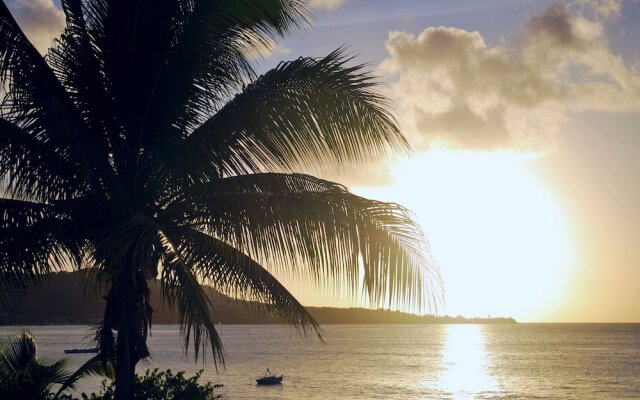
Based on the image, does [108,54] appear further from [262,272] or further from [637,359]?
[637,359]

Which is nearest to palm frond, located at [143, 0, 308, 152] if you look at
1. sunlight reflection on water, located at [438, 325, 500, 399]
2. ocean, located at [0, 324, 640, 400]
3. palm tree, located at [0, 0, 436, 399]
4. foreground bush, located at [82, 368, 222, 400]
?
palm tree, located at [0, 0, 436, 399]

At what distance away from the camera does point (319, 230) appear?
9836mm

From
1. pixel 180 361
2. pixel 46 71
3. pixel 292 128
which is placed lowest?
pixel 180 361

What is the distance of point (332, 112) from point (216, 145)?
1649 millimetres

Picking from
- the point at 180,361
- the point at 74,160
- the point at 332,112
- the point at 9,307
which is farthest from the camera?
the point at 180,361

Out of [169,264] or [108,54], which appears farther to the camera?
[108,54]

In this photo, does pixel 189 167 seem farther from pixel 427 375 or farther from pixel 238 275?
pixel 427 375

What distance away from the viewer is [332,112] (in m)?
9.96

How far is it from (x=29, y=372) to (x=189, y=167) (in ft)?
19.3

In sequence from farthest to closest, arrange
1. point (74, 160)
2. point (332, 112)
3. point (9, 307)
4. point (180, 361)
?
point (180, 361) < point (9, 307) < point (332, 112) < point (74, 160)

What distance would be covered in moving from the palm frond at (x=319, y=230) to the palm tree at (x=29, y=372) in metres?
3.24

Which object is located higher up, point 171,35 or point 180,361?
point 171,35

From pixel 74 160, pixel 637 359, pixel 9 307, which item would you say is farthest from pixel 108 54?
pixel 637 359

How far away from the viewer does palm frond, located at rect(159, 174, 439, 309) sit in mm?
9391
